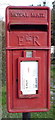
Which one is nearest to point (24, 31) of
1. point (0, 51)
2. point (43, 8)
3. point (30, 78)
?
point (43, 8)

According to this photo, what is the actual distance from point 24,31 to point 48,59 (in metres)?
0.38

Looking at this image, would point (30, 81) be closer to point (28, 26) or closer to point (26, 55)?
point (26, 55)

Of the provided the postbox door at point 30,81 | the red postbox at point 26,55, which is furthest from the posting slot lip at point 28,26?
the postbox door at point 30,81

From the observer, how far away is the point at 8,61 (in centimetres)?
253

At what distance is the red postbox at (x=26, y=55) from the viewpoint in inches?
97.3

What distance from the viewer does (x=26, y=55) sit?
250 cm

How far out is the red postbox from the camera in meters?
2.47

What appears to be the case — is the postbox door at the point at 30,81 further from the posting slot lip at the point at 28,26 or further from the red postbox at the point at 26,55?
the posting slot lip at the point at 28,26

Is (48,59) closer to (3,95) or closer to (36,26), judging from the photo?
(36,26)

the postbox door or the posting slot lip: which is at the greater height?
the posting slot lip

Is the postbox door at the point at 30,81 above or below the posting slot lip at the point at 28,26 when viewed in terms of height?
below

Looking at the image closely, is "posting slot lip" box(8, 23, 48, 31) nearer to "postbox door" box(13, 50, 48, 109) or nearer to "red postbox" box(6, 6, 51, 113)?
"red postbox" box(6, 6, 51, 113)

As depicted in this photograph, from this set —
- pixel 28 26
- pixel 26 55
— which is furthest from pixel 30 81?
pixel 28 26

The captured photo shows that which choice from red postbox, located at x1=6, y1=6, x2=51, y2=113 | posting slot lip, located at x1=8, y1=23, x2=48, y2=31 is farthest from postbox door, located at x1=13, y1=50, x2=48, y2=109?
posting slot lip, located at x1=8, y1=23, x2=48, y2=31
